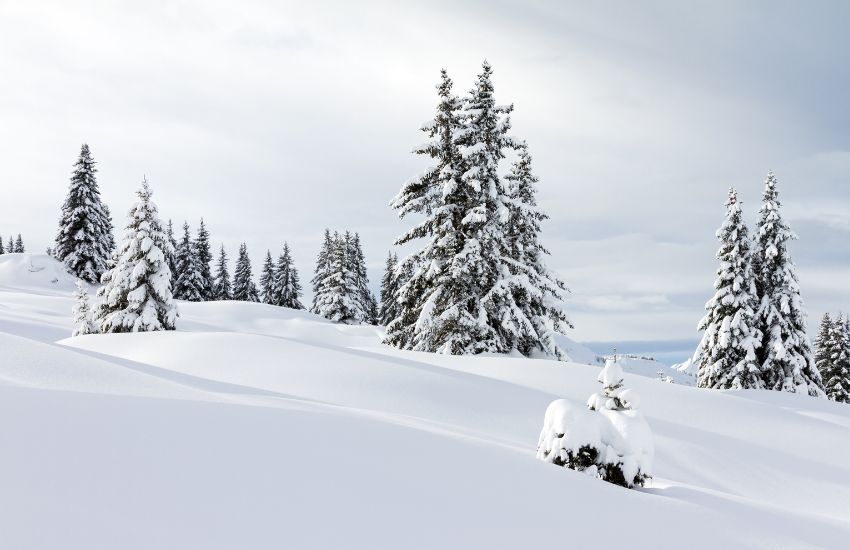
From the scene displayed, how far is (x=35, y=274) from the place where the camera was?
1843 inches

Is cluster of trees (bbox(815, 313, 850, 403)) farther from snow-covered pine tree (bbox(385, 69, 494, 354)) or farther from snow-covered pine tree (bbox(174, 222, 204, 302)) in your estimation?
snow-covered pine tree (bbox(174, 222, 204, 302))

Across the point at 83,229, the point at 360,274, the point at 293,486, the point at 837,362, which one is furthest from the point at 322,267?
the point at 293,486

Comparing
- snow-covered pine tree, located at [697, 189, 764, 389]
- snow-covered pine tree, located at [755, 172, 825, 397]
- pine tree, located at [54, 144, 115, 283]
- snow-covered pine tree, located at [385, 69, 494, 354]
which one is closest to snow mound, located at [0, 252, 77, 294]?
pine tree, located at [54, 144, 115, 283]

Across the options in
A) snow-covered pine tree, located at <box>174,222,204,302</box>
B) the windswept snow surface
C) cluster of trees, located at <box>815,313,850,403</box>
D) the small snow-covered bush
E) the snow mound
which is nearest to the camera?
the windswept snow surface

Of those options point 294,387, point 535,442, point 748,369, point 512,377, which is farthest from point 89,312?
point 748,369

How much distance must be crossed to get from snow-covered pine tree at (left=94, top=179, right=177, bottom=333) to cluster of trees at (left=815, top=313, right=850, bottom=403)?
38.3m

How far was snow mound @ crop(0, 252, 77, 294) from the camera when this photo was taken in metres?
45.7

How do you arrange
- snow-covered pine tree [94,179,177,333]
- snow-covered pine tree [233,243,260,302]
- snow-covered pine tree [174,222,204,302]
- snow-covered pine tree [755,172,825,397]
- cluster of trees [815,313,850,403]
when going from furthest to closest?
1. snow-covered pine tree [233,243,260,302]
2. snow-covered pine tree [174,222,204,302]
3. cluster of trees [815,313,850,403]
4. snow-covered pine tree [755,172,825,397]
5. snow-covered pine tree [94,179,177,333]

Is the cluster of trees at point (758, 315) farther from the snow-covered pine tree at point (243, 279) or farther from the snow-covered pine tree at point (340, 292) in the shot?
the snow-covered pine tree at point (243, 279)

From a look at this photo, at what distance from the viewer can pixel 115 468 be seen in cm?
394

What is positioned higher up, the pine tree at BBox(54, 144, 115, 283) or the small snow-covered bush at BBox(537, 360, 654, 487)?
the pine tree at BBox(54, 144, 115, 283)

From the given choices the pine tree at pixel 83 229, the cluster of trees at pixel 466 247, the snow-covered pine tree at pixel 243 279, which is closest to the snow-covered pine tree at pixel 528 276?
the cluster of trees at pixel 466 247

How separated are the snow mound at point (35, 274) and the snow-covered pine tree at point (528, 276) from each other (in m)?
38.2

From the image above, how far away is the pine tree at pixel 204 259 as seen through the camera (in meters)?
56.8
